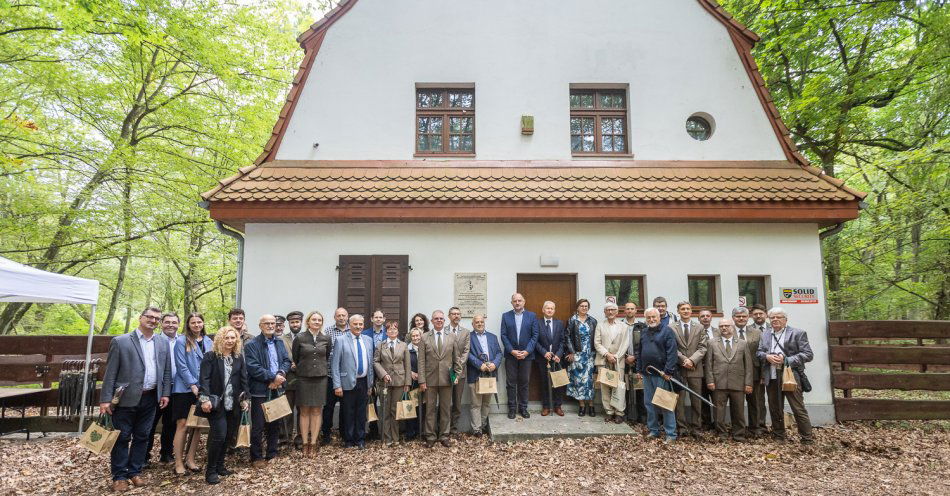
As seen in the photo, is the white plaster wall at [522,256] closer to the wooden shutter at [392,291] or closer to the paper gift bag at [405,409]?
the wooden shutter at [392,291]

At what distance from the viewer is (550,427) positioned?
6.21m

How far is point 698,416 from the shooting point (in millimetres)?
6262

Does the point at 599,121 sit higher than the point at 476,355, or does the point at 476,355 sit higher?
the point at 599,121

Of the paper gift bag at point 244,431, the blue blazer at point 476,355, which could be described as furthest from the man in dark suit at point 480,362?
the paper gift bag at point 244,431

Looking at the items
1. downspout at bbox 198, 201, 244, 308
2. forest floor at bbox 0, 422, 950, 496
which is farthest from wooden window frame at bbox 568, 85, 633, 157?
downspout at bbox 198, 201, 244, 308

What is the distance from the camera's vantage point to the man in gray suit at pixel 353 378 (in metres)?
5.83

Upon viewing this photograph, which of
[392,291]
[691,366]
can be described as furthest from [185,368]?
[691,366]

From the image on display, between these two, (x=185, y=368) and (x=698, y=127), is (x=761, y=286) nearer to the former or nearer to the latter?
(x=698, y=127)

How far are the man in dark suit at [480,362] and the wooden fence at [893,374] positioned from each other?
522 cm

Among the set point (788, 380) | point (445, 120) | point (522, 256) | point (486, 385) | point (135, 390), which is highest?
point (445, 120)

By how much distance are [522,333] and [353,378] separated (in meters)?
2.47

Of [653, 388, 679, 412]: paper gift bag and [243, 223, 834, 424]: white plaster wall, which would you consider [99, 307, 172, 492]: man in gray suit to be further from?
[653, 388, 679, 412]: paper gift bag

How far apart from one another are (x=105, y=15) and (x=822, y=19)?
13.0 meters

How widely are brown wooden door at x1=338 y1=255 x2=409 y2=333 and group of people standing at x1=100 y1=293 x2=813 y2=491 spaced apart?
1.22 feet
